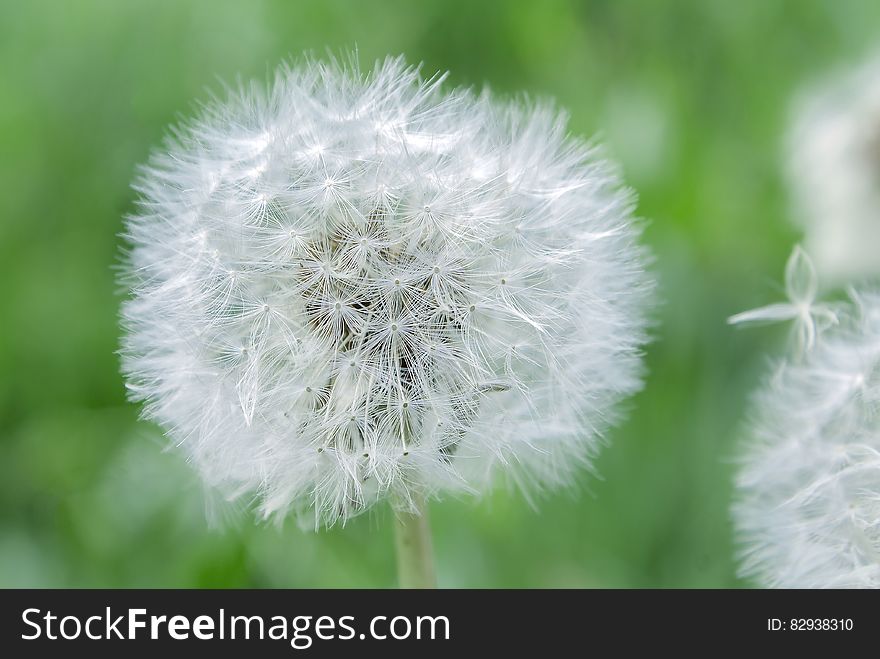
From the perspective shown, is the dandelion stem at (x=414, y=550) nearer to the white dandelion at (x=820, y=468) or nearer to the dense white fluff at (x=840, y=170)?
the white dandelion at (x=820, y=468)

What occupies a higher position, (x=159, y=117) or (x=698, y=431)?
(x=159, y=117)

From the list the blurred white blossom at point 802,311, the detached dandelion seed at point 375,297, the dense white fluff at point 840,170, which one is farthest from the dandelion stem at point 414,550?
the dense white fluff at point 840,170

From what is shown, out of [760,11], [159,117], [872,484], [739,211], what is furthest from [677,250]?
[159,117]

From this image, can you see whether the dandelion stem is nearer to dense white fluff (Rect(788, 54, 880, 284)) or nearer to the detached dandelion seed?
the detached dandelion seed

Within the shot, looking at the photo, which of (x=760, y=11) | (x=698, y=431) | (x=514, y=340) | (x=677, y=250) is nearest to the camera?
(x=514, y=340)

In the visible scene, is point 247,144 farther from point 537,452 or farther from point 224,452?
point 537,452

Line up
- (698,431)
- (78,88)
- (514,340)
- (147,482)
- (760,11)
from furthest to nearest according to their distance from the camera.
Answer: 1. (760,11)
2. (78,88)
3. (698,431)
4. (147,482)
5. (514,340)
